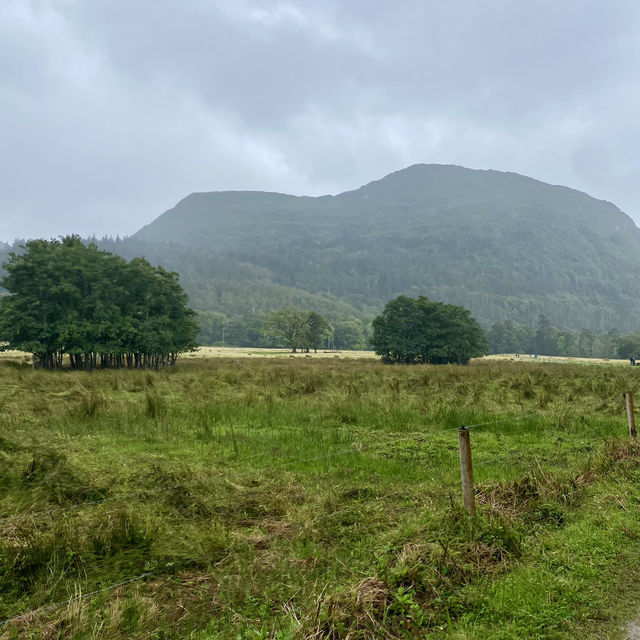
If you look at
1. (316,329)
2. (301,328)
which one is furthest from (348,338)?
(301,328)

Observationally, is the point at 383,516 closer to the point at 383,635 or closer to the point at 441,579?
the point at 441,579

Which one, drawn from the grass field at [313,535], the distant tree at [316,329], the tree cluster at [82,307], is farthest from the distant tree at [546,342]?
the grass field at [313,535]

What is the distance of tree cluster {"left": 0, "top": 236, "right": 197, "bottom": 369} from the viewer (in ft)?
108

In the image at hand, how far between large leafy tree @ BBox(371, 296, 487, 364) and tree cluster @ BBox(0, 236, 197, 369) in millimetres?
32218

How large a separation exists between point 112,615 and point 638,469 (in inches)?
293

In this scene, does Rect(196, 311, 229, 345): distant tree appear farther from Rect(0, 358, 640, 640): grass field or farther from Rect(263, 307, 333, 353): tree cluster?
Rect(0, 358, 640, 640): grass field

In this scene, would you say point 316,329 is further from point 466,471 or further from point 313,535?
point 466,471

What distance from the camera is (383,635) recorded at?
3.14 m

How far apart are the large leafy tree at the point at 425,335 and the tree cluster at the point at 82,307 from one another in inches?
1268

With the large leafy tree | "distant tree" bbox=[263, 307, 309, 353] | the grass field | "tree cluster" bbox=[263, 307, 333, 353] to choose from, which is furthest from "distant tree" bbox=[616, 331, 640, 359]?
the grass field

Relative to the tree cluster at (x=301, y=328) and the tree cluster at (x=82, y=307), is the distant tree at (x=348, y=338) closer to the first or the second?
the tree cluster at (x=301, y=328)

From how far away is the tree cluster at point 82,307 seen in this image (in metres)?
32.9

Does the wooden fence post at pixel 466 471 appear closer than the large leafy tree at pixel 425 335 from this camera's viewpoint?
Yes

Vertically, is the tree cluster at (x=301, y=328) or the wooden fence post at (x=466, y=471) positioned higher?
the tree cluster at (x=301, y=328)
